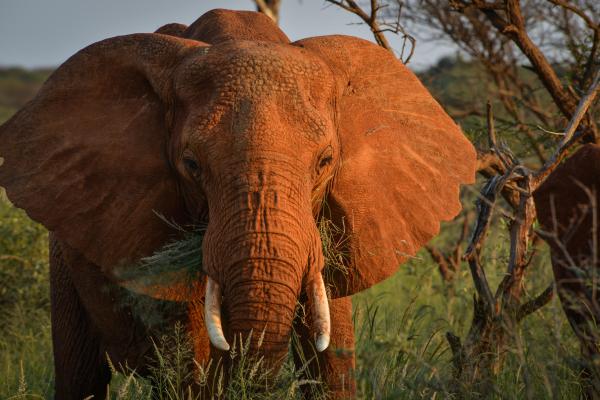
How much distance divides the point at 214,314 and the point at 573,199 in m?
1.44

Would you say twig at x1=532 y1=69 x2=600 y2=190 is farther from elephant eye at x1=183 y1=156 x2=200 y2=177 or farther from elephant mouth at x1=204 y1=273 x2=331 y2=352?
elephant eye at x1=183 y1=156 x2=200 y2=177

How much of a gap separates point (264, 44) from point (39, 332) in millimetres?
3339

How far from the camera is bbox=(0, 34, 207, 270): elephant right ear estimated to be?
12.9ft

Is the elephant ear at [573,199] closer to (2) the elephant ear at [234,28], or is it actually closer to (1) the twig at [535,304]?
(1) the twig at [535,304]

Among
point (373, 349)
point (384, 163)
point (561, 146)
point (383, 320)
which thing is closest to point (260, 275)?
point (373, 349)

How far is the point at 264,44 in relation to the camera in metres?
3.77

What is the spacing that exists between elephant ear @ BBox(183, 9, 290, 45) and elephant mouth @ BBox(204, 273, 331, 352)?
1070mm

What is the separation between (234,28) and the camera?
4.09 metres

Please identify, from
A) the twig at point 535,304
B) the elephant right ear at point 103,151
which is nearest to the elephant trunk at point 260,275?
the elephant right ear at point 103,151

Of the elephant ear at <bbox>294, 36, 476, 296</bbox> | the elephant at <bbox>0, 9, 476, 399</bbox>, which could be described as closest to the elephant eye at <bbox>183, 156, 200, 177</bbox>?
the elephant at <bbox>0, 9, 476, 399</bbox>

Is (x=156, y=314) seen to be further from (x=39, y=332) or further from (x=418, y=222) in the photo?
(x=39, y=332)

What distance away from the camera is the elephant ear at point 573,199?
365 cm

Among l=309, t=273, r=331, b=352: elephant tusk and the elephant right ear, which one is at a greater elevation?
the elephant right ear

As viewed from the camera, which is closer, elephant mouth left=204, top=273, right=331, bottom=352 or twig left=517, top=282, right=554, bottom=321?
elephant mouth left=204, top=273, right=331, bottom=352
